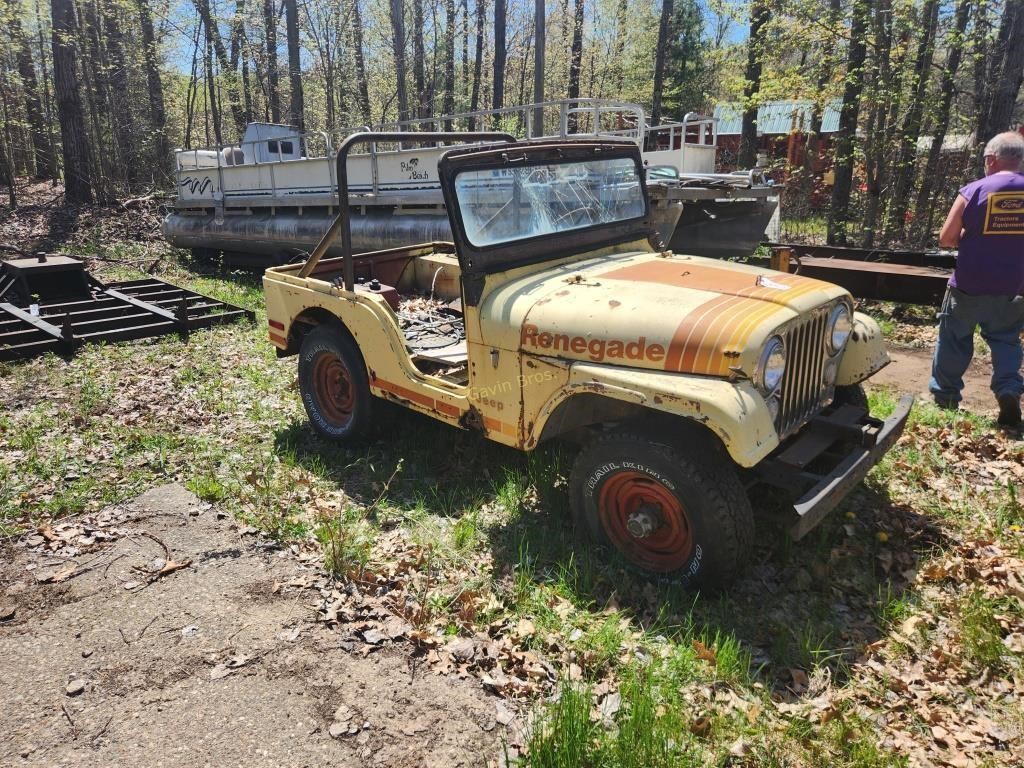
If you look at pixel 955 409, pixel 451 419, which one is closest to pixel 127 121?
pixel 451 419

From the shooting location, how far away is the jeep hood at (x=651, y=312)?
10.1ft

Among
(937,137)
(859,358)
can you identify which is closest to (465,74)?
(937,137)

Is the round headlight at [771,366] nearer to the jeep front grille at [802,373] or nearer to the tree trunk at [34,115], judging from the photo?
the jeep front grille at [802,373]

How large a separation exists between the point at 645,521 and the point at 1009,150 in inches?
152

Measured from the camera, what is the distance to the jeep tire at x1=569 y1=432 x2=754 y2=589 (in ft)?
10.0

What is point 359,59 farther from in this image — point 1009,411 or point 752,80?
point 1009,411

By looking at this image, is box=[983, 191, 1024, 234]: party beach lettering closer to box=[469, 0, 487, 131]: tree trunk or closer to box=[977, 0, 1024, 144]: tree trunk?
box=[977, 0, 1024, 144]: tree trunk

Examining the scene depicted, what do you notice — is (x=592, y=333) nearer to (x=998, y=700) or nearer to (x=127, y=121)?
(x=998, y=700)

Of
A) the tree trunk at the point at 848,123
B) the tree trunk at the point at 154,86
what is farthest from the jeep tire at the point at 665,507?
the tree trunk at the point at 154,86

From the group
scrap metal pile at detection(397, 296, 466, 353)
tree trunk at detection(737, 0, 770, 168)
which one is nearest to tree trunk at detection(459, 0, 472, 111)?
tree trunk at detection(737, 0, 770, 168)

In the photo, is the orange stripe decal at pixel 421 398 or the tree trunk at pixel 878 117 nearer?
the orange stripe decal at pixel 421 398

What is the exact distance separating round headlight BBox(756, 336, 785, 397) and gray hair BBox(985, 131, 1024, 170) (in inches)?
120

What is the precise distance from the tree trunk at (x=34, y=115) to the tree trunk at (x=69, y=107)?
3.94 meters

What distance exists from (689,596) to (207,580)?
2.49 meters
